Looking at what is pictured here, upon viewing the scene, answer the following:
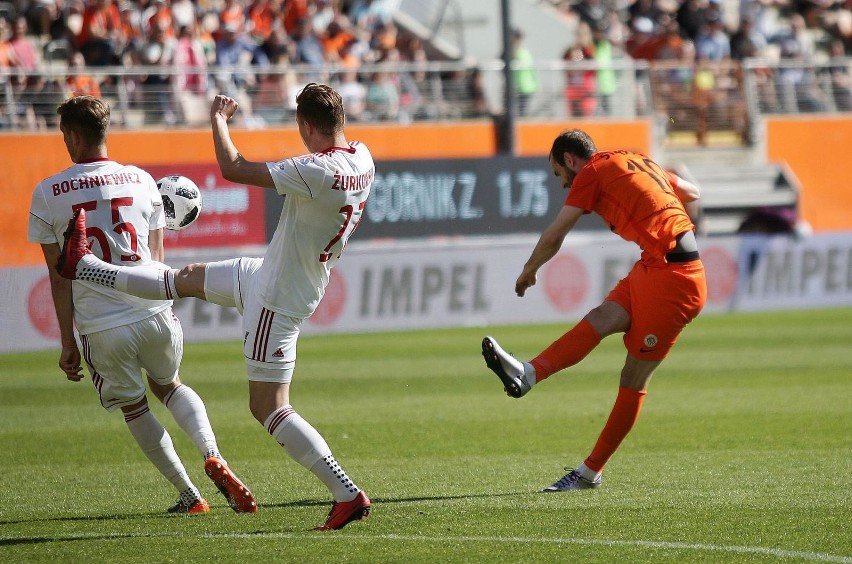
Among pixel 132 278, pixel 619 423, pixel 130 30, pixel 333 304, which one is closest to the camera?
pixel 132 278

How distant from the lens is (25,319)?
55.6ft

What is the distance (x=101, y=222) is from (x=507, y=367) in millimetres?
2208

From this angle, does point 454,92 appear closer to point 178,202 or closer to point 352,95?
point 352,95

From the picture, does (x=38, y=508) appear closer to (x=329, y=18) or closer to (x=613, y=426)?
(x=613, y=426)

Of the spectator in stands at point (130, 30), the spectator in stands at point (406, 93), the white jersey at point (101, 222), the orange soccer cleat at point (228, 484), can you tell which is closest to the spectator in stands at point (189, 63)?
the spectator in stands at point (130, 30)

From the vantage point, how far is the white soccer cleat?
22.5ft

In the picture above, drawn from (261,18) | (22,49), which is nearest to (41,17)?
(22,49)

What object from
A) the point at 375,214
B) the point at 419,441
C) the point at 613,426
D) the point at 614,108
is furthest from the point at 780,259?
the point at 613,426

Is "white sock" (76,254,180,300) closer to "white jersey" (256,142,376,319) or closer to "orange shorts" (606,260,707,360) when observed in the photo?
"white jersey" (256,142,376,319)

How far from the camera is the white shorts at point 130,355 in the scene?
652cm

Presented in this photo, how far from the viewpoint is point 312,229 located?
608 cm

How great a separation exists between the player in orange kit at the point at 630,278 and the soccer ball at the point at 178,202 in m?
1.87

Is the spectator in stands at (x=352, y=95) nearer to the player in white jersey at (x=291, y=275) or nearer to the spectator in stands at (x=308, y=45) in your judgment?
the spectator in stands at (x=308, y=45)

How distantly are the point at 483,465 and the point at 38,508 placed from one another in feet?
9.07
